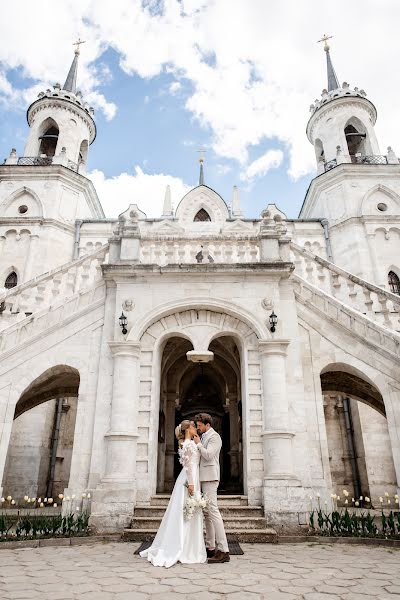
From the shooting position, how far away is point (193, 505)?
6781 mm

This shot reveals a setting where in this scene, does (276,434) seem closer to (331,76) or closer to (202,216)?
(202,216)

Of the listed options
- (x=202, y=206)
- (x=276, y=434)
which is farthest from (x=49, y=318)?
(x=202, y=206)

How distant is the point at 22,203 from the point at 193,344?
15.8 meters

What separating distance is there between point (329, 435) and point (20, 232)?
687 inches

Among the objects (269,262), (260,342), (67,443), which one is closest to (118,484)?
(260,342)

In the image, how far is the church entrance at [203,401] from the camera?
13875 millimetres

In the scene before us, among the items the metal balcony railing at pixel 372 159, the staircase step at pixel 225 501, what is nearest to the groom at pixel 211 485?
the staircase step at pixel 225 501

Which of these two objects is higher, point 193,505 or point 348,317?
point 348,317

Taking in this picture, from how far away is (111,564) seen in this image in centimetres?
639

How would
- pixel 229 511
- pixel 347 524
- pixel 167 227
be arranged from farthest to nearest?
pixel 167 227
pixel 229 511
pixel 347 524

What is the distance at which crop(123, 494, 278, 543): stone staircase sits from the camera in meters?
8.27

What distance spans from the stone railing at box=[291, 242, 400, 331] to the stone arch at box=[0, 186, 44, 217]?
586 inches

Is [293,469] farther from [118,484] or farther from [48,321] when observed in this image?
[48,321]

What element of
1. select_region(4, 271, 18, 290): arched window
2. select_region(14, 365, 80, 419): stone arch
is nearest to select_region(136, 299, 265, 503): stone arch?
select_region(14, 365, 80, 419): stone arch
